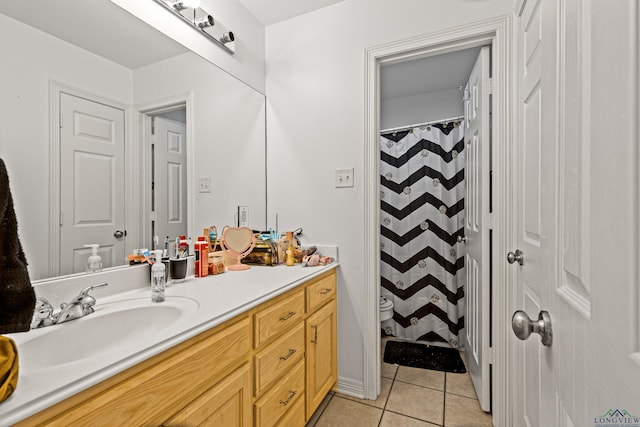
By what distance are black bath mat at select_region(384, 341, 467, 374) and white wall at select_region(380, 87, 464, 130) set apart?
2.10 meters

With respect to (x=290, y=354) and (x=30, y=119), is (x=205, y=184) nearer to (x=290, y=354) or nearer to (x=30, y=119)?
(x=30, y=119)

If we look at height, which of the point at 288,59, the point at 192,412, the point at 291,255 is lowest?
the point at 192,412

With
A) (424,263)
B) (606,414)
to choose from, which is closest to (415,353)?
(424,263)

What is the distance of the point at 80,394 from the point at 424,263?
8.01ft

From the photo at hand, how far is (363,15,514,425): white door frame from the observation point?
148 cm

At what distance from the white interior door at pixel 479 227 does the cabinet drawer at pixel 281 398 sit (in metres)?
1.01

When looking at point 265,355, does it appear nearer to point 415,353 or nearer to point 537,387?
point 537,387

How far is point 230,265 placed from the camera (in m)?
1.72

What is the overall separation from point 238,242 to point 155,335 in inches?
37.4

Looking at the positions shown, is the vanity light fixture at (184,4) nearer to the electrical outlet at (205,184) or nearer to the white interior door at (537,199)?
the electrical outlet at (205,184)

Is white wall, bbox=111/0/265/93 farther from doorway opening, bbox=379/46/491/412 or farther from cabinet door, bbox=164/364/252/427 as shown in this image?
cabinet door, bbox=164/364/252/427

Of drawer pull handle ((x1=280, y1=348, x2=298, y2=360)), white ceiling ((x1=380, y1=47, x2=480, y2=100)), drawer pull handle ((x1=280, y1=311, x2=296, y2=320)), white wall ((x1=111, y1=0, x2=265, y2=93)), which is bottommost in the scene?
drawer pull handle ((x1=280, y1=348, x2=298, y2=360))

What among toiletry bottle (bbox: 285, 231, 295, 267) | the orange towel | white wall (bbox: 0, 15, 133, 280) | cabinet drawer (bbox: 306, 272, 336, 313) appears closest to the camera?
the orange towel

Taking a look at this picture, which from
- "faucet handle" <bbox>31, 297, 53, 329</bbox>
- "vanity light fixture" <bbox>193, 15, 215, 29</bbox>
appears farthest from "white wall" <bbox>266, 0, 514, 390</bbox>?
"faucet handle" <bbox>31, 297, 53, 329</bbox>
